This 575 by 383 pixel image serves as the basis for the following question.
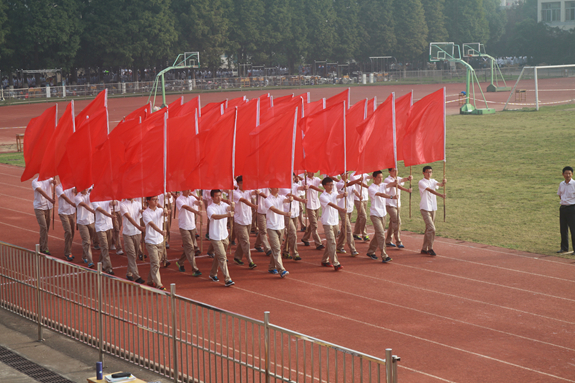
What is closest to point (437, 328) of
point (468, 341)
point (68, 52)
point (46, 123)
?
point (468, 341)

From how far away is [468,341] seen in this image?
9508 mm

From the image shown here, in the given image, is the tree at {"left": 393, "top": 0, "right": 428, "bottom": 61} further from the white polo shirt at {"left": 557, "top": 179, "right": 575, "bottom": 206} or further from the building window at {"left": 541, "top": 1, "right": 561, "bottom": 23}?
the white polo shirt at {"left": 557, "top": 179, "right": 575, "bottom": 206}

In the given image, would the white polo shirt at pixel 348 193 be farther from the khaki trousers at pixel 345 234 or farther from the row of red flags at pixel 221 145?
the row of red flags at pixel 221 145

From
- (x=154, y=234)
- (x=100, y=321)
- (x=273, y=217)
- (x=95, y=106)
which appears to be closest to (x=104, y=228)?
(x=154, y=234)

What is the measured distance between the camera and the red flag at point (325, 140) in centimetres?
1410

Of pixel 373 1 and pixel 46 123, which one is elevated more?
pixel 373 1

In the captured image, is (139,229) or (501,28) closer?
(139,229)

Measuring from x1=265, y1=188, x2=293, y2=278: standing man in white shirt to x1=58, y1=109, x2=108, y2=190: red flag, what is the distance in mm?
3434

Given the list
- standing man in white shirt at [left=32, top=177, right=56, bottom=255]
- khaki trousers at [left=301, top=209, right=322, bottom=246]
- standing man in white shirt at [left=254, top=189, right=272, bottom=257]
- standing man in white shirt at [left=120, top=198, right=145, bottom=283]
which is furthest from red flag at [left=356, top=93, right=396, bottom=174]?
standing man in white shirt at [left=32, top=177, right=56, bottom=255]

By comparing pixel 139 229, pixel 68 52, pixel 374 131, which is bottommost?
pixel 139 229

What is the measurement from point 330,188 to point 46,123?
6.19 meters

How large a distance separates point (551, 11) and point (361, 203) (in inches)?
3112

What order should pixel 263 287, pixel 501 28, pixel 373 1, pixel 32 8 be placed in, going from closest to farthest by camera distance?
pixel 263 287, pixel 32 8, pixel 373 1, pixel 501 28

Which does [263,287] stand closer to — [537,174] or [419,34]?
[537,174]
